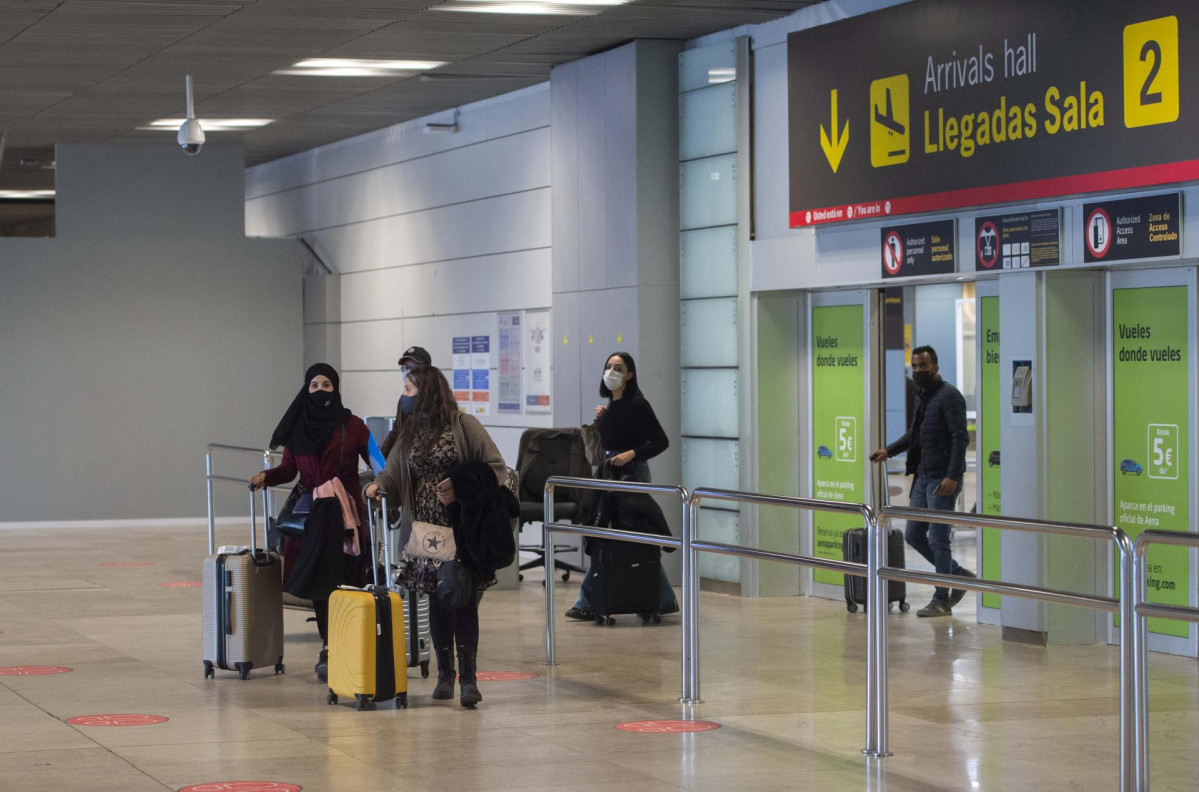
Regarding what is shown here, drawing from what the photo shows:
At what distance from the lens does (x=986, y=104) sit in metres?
9.69

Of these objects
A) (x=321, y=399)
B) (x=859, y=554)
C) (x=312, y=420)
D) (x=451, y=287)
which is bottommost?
(x=859, y=554)

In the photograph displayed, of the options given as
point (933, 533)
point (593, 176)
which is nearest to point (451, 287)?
point (593, 176)

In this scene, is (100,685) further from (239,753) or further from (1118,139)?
(1118,139)

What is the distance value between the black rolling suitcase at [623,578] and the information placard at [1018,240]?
2.63m

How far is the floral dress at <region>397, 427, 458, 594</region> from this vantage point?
7332mm

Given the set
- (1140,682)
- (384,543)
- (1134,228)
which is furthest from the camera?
(1134,228)

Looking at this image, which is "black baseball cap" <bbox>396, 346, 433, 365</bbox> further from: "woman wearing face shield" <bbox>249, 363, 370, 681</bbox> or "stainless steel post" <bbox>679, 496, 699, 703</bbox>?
"stainless steel post" <bbox>679, 496, 699, 703</bbox>

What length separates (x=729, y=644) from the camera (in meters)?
9.53

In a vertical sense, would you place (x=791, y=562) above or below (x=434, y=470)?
below

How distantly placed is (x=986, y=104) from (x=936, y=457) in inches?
90.0

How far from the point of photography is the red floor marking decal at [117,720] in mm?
7043

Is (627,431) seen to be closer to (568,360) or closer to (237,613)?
(568,360)

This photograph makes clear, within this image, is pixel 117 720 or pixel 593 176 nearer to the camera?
pixel 117 720

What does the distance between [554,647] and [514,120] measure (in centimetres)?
755
